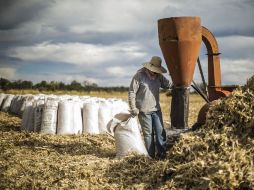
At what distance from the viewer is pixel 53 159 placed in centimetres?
927

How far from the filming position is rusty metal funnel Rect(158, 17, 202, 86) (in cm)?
924

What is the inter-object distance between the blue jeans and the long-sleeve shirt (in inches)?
5.6

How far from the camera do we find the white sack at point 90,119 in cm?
1284

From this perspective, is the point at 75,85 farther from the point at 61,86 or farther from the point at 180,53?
the point at 180,53

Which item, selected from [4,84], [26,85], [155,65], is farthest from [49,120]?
[26,85]

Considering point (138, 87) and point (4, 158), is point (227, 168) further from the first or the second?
point (4, 158)

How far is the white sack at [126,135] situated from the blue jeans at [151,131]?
152mm

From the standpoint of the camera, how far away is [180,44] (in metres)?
9.27

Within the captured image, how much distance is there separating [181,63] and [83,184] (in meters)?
3.72

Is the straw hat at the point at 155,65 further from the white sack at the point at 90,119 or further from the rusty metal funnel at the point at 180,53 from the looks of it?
the white sack at the point at 90,119

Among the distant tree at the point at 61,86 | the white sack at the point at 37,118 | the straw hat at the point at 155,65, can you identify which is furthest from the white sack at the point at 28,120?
the distant tree at the point at 61,86

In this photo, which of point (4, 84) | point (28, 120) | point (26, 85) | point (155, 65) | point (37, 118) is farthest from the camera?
point (26, 85)

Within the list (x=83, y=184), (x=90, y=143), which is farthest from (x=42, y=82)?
(x=83, y=184)

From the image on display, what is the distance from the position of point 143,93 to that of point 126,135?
2.94 ft
